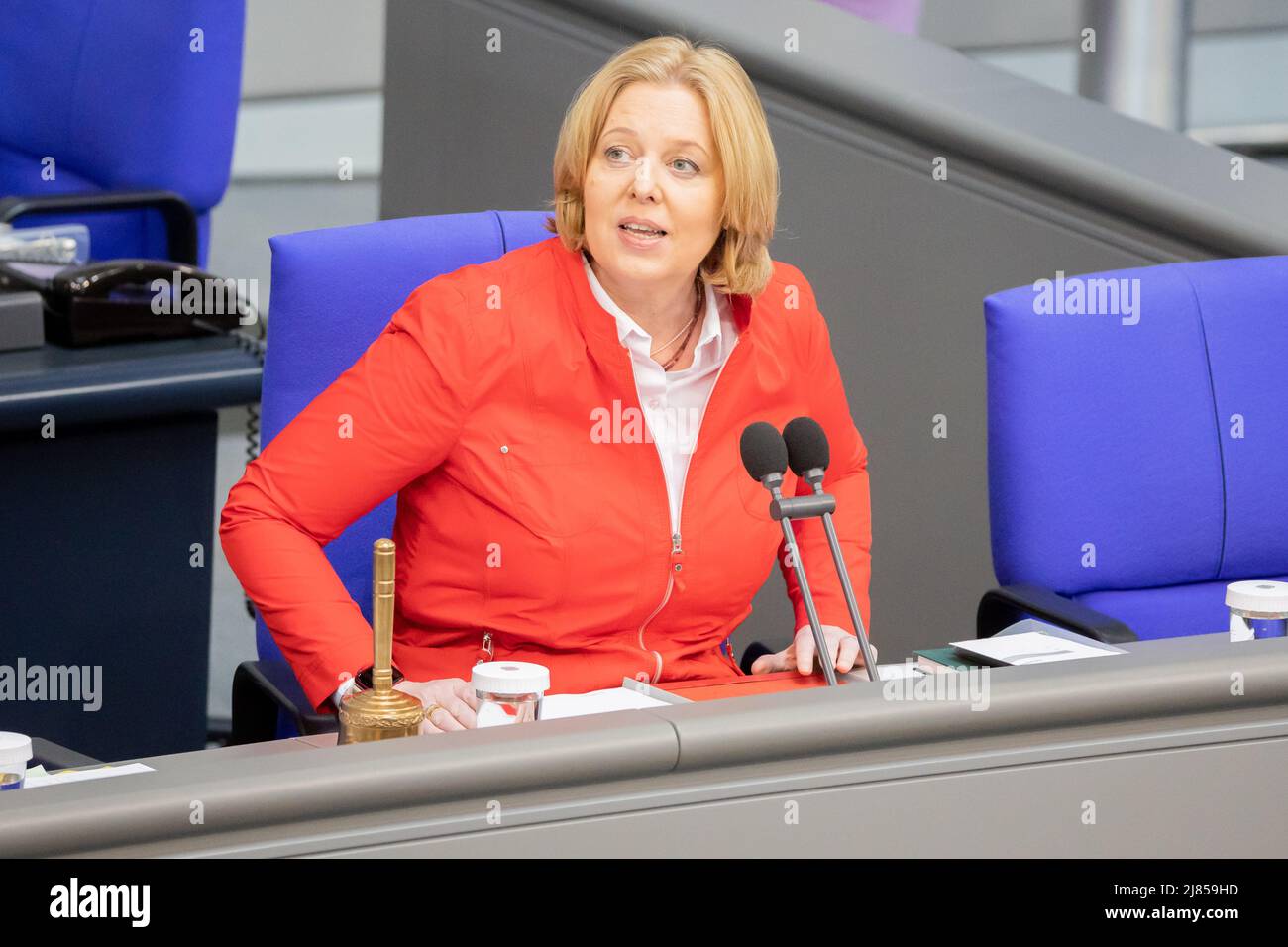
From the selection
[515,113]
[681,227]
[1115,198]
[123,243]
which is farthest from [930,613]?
[123,243]

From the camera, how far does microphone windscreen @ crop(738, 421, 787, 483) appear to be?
1316mm

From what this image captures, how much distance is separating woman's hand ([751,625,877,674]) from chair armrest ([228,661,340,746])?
0.45m

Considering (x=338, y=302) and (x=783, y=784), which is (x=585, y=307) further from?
(x=783, y=784)

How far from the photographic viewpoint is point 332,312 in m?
1.82

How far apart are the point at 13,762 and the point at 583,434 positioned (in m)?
0.74

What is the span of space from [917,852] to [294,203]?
4841 millimetres

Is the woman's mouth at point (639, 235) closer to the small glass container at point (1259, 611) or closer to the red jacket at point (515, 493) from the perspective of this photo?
the red jacket at point (515, 493)

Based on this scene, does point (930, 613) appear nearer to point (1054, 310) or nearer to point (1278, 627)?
point (1054, 310)

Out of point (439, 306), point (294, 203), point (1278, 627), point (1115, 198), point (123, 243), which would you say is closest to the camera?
point (1278, 627)

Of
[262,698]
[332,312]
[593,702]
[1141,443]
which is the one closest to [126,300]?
[332,312]

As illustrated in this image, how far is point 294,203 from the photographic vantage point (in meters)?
5.54

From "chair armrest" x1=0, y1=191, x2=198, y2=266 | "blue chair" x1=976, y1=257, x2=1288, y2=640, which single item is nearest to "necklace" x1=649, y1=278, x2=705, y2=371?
"blue chair" x1=976, y1=257, x2=1288, y2=640

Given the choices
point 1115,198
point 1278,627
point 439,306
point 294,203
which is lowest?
point 1278,627
